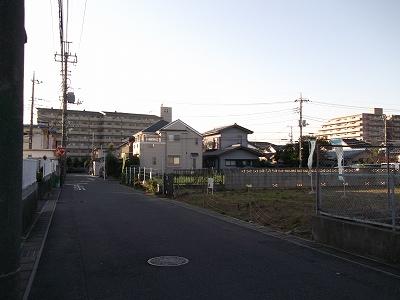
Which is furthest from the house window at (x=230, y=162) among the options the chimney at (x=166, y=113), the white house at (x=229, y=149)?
the chimney at (x=166, y=113)

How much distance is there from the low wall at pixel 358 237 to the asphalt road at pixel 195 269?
752mm

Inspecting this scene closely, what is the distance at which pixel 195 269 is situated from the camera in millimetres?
7617

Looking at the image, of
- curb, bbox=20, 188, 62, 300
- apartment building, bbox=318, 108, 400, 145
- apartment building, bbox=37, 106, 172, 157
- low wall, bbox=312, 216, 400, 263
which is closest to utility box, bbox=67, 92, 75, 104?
curb, bbox=20, 188, 62, 300

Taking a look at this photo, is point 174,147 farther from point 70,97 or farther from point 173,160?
point 70,97

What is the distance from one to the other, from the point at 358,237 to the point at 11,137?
8.15m

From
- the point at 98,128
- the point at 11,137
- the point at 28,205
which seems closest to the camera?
the point at 11,137

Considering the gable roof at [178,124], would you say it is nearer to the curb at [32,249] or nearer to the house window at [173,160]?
the house window at [173,160]

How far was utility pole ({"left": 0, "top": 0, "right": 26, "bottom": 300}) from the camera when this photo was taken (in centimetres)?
230

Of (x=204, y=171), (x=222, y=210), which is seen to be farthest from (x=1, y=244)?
(x=204, y=171)

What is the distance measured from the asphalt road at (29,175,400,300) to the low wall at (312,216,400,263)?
752 mm

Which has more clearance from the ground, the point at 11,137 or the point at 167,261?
the point at 11,137

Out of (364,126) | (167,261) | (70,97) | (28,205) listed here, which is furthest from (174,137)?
(364,126)

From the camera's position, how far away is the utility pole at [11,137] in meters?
2.30

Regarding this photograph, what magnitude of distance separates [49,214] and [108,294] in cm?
1170
